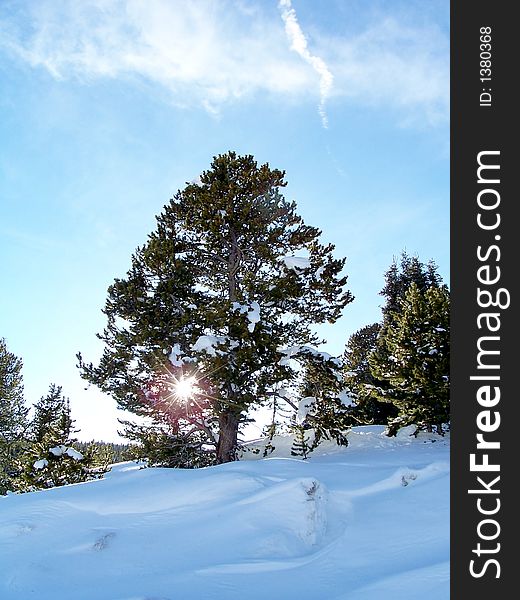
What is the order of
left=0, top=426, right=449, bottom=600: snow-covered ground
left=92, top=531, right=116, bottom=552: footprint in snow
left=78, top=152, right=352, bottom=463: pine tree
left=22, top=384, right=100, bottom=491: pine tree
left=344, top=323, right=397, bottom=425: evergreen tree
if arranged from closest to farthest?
left=0, top=426, right=449, bottom=600: snow-covered ground → left=92, top=531, right=116, bottom=552: footprint in snow → left=78, top=152, right=352, bottom=463: pine tree → left=22, top=384, right=100, bottom=491: pine tree → left=344, top=323, right=397, bottom=425: evergreen tree

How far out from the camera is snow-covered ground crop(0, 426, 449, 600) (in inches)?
174

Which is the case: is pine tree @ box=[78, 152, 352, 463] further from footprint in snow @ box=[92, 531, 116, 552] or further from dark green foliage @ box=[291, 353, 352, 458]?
footprint in snow @ box=[92, 531, 116, 552]

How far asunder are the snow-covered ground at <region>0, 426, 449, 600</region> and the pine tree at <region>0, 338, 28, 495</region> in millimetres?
19529

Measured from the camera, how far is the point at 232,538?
19.0 feet

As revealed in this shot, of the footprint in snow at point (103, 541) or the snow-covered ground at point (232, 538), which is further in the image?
the footprint in snow at point (103, 541)

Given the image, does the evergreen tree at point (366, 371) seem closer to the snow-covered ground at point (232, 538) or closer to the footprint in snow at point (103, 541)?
the snow-covered ground at point (232, 538)

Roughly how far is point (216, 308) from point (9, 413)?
2030 cm

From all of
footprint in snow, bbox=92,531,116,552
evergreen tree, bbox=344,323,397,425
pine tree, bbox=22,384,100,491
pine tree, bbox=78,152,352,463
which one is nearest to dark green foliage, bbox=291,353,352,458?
pine tree, bbox=78,152,352,463

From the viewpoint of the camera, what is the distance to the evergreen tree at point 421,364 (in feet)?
47.5

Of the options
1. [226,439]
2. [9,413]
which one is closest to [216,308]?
[226,439]

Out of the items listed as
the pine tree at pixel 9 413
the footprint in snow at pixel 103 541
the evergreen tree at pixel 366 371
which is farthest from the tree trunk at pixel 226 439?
the pine tree at pixel 9 413

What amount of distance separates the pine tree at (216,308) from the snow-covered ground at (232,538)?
3.50m

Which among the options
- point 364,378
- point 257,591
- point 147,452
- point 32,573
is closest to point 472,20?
point 257,591

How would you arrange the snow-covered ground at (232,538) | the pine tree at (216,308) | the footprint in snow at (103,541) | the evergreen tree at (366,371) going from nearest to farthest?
the snow-covered ground at (232,538)
the footprint in snow at (103,541)
the pine tree at (216,308)
the evergreen tree at (366,371)
